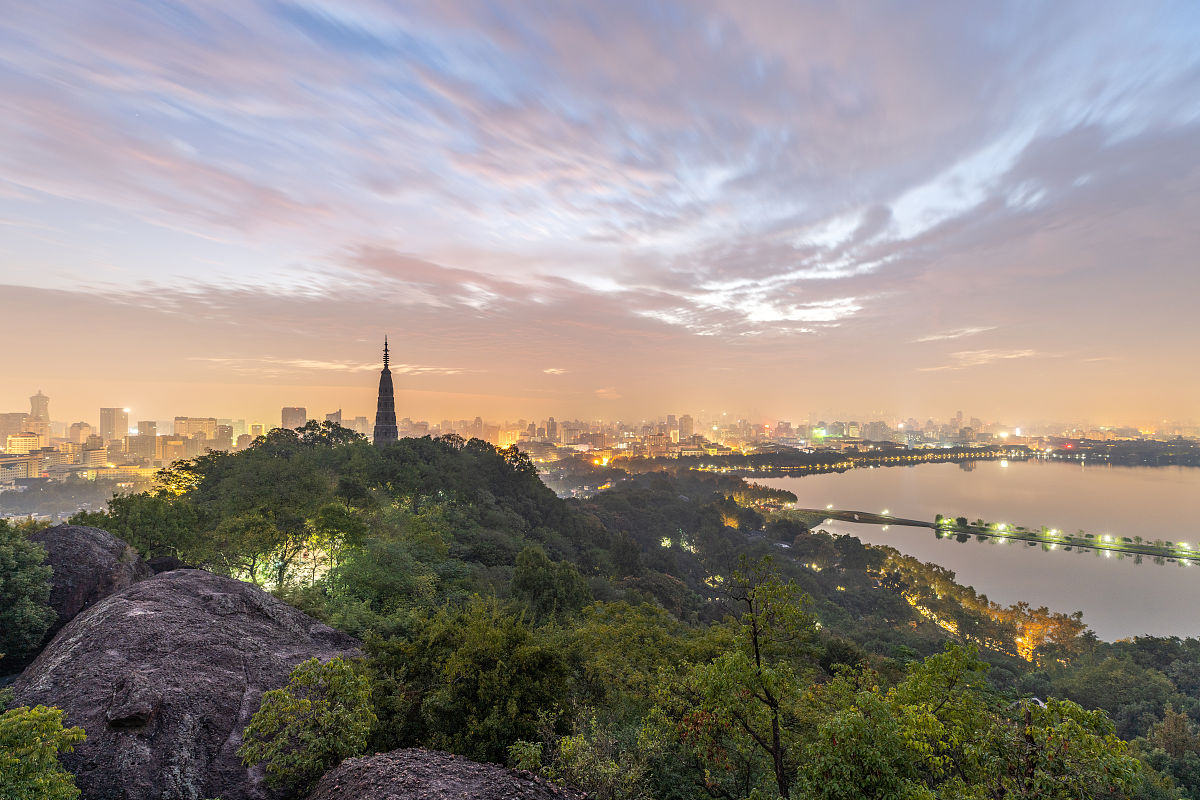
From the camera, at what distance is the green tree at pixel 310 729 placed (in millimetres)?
6086

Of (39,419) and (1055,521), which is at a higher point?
(39,419)

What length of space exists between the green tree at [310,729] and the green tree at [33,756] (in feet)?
5.35

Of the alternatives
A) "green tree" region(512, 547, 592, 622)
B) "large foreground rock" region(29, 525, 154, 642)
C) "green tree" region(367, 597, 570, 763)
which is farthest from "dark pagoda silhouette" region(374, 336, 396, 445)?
"green tree" region(367, 597, 570, 763)

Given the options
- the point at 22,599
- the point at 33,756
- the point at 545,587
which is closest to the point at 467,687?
the point at 33,756

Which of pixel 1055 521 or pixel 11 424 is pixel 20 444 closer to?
pixel 11 424

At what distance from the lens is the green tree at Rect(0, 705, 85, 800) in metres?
4.51

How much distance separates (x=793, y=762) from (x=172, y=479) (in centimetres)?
3252

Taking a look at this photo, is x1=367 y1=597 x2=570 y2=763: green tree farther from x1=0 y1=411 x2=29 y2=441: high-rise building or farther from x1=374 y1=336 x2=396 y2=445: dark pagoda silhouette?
x1=0 y1=411 x2=29 y2=441: high-rise building

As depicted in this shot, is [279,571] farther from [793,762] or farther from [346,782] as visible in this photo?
[793,762]

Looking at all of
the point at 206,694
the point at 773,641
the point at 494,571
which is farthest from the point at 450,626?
the point at 494,571

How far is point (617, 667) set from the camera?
1034 cm

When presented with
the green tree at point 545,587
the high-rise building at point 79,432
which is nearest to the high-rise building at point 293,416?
the high-rise building at point 79,432

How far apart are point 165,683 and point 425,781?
491 centimetres

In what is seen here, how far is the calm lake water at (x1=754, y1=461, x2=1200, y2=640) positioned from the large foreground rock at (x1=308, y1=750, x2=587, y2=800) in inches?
2332
